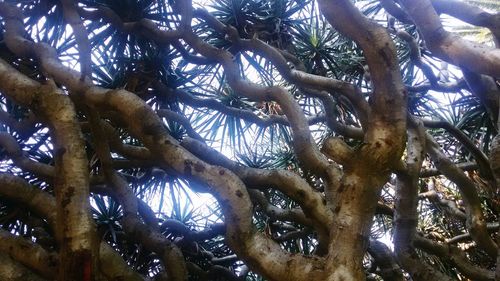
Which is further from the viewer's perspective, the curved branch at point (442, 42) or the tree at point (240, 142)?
the curved branch at point (442, 42)

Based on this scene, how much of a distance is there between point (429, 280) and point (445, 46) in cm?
135

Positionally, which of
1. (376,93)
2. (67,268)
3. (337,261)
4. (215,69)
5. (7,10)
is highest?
(215,69)

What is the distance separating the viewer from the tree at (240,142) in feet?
6.91

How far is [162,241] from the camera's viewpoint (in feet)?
9.83

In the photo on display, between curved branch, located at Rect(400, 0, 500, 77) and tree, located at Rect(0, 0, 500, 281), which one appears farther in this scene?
curved branch, located at Rect(400, 0, 500, 77)

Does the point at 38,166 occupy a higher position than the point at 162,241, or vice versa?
the point at 38,166

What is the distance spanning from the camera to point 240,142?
17.4 feet

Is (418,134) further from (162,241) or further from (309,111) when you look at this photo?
(309,111)

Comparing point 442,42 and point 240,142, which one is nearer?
point 442,42

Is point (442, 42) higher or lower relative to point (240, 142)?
lower

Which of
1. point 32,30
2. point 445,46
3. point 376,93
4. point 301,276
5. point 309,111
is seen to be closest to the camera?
point 301,276

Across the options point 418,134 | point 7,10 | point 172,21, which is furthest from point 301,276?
point 172,21

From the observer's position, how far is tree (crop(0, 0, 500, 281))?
2.11 metres

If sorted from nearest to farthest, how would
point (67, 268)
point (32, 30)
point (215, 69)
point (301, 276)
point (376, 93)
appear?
point (67, 268)
point (301, 276)
point (376, 93)
point (32, 30)
point (215, 69)
